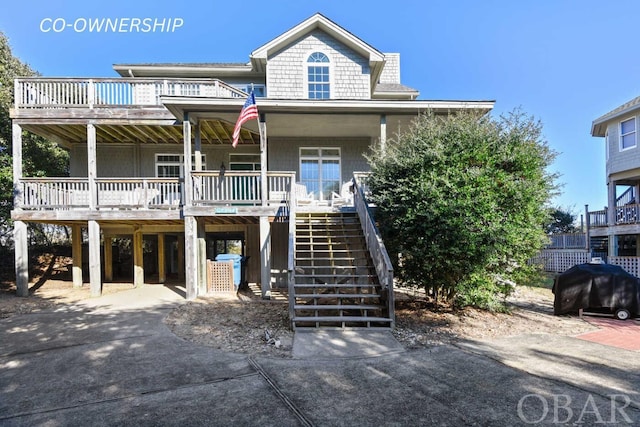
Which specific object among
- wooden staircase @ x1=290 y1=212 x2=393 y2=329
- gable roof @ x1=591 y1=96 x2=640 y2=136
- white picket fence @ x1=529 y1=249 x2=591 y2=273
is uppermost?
gable roof @ x1=591 y1=96 x2=640 y2=136

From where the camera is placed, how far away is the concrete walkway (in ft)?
10.6

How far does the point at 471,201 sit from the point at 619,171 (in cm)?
1601

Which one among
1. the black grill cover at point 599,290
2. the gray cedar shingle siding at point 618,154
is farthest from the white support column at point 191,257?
the gray cedar shingle siding at point 618,154

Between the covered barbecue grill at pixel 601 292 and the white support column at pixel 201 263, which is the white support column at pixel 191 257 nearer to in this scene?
the white support column at pixel 201 263

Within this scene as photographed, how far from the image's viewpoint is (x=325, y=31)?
12.7 meters

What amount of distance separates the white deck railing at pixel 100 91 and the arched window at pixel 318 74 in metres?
3.02

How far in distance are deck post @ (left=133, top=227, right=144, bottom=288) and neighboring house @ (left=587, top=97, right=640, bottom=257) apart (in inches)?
836

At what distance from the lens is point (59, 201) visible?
10633 mm

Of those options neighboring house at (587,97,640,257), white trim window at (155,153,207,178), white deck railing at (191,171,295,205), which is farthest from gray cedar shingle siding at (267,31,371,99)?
neighboring house at (587,97,640,257)

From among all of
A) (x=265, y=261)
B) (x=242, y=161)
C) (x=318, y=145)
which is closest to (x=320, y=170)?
(x=318, y=145)

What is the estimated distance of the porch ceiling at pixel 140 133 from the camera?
11.2m

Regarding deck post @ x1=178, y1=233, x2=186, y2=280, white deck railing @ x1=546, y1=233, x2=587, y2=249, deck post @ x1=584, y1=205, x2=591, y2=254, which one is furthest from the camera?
white deck railing @ x1=546, y1=233, x2=587, y2=249

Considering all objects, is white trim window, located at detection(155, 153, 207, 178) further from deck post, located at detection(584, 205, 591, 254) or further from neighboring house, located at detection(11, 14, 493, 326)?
deck post, located at detection(584, 205, 591, 254)

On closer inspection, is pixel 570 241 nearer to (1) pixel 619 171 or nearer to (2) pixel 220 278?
(1) pixel 619 171
